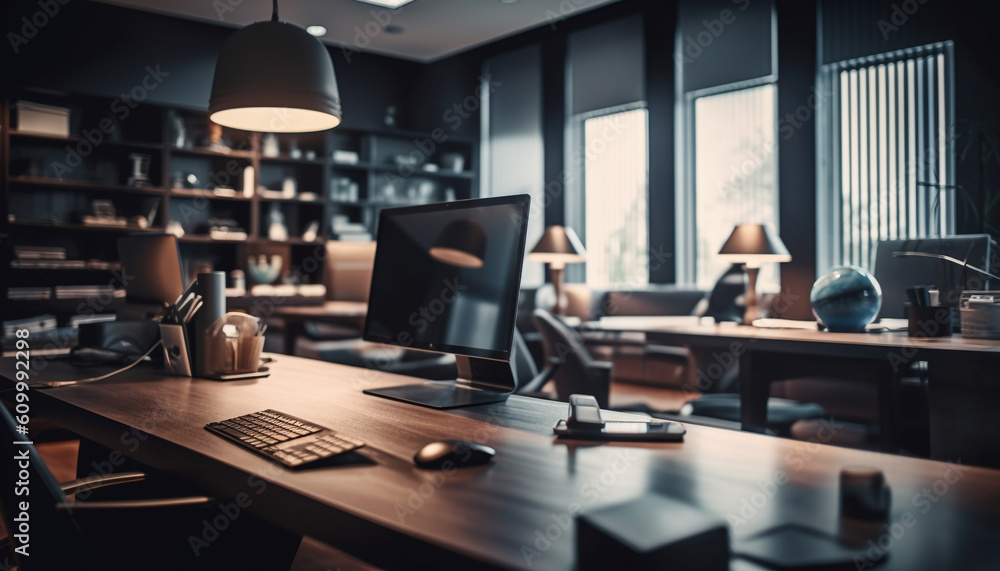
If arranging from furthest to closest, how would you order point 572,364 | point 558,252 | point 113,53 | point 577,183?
point 577,183 < point 113,53 < point 558,252 < point 572,364

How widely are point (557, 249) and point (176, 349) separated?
3410 millimetres

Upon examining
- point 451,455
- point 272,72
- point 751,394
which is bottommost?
point 751,394

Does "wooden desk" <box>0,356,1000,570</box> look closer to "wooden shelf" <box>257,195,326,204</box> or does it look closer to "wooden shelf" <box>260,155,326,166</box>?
"wooden shelf" <box>257,195,326,204</box>

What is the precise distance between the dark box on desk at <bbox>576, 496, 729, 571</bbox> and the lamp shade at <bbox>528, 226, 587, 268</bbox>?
14.7ft

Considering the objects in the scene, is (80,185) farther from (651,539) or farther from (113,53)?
(651,539)

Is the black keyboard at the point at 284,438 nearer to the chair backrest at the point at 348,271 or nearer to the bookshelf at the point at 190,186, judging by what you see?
the chair backrest at the point at 348,271

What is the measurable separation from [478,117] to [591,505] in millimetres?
8089

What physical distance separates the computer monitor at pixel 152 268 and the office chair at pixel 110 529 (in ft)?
3.31

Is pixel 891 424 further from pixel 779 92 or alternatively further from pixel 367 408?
pixel 779 92

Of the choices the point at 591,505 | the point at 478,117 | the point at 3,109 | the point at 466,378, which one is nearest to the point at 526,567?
the point at 591,505

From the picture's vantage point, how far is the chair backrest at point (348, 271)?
5.54 metres

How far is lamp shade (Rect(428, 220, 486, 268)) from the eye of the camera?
1.67 metres

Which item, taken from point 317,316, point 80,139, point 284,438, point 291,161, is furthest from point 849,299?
point 80,139

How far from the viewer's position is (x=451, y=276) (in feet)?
5.67
